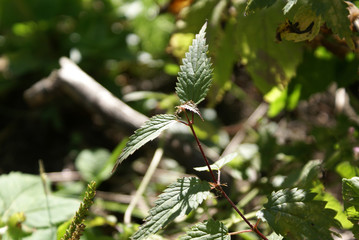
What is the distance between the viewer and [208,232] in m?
0.81

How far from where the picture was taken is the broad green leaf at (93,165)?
4.75 feet

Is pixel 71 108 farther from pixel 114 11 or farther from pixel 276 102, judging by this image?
pixel 276 102

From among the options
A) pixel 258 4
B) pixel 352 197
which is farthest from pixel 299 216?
pixel 258 4

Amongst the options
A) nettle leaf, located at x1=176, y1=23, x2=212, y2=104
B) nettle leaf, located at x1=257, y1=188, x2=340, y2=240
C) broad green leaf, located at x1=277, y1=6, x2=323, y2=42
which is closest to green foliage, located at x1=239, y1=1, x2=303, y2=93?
broad green leaf, located at x1=277, y1=6, x2=323, y2=42

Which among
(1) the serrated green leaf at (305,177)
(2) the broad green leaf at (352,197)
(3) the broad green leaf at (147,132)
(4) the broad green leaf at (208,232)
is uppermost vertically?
(3) the broad green leaf at (147,132)

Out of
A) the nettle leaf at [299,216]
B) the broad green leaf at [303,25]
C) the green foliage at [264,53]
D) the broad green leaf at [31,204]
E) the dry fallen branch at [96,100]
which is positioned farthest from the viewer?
the dry fallen branch at [96,100]

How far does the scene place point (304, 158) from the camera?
4.53 ft

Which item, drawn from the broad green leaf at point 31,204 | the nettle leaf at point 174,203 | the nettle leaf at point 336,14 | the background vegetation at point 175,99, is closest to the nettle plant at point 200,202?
the nettle leaf at point 174,203

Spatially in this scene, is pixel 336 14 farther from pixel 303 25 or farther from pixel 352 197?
pixel 352 197

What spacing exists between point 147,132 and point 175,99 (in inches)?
34.6

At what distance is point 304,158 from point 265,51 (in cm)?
39

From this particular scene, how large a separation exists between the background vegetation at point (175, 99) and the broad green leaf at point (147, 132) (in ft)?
1.00

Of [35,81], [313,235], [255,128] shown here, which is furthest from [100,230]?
[35,81]

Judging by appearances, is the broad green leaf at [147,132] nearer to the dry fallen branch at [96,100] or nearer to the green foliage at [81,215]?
the green foliage at [81,215]
